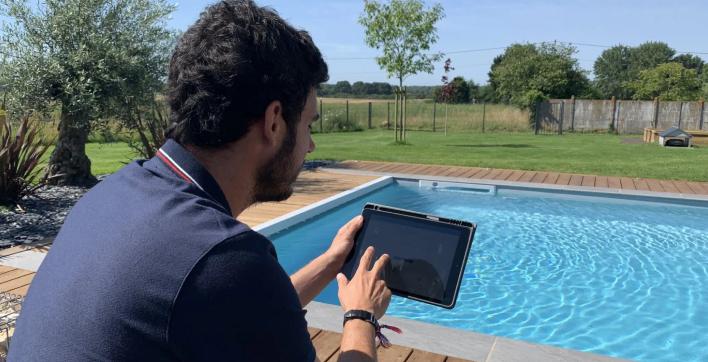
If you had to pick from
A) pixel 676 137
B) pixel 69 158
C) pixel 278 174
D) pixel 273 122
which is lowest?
pixel 676 137

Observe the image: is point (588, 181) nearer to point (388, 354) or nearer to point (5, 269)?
point (388, 354)

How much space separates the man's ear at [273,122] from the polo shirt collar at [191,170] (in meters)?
0.15

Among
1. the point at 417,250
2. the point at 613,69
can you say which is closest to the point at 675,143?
the point at 417,250

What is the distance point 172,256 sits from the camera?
34.7 inches

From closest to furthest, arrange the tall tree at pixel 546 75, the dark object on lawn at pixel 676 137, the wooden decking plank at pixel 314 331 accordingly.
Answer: the wooden decking plank at pixel 314 331
the dark object on lawn at pixel 676 137
the tall tree at pixel 546 75

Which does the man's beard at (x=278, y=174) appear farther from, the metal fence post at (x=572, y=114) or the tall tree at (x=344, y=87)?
the tall tree at (x=344, y=87)

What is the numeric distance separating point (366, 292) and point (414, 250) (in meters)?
0.37

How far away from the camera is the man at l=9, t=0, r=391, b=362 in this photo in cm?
87

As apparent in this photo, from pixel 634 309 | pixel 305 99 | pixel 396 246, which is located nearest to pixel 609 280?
pixel 634 309

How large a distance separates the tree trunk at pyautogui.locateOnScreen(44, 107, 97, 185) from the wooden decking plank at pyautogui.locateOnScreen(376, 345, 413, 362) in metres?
6.27

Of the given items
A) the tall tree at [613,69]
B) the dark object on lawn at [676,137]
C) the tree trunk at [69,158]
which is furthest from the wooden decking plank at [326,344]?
the tall tree at [613,69]

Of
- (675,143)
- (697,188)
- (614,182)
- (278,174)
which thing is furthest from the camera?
(675,143)

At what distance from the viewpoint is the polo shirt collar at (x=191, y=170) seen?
1.10m

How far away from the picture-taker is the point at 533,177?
9688 millimetres
